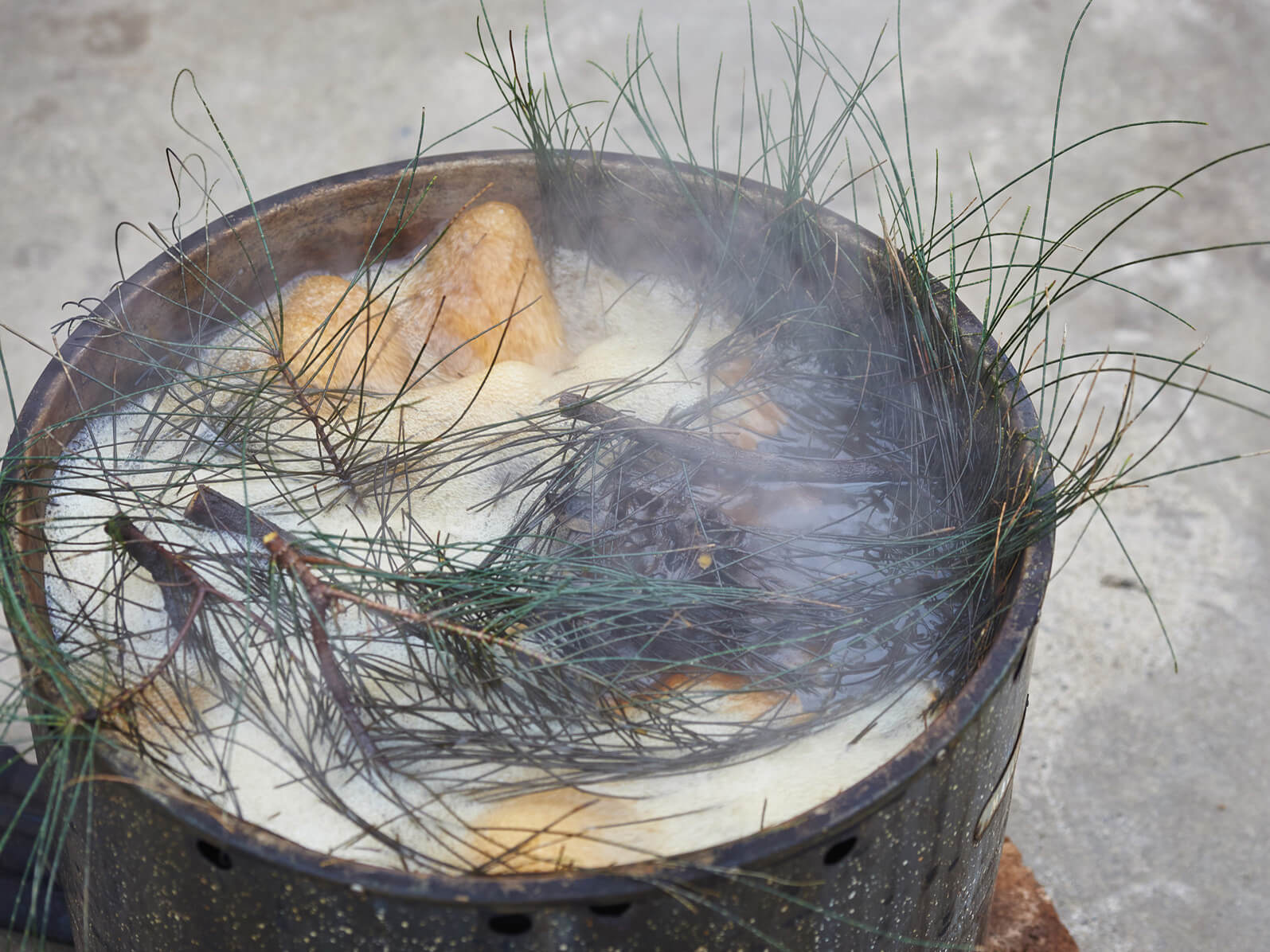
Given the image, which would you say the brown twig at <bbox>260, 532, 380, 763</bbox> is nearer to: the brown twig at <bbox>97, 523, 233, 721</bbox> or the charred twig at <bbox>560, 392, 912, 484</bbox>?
the brown twig at <bbox>97, 523, 233, 721</bbox>

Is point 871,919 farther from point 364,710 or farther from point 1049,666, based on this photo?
point 1049,666

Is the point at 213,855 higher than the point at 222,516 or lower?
lower

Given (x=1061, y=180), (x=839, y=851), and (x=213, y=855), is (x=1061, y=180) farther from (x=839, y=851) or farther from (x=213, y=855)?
(x=213, y=855)

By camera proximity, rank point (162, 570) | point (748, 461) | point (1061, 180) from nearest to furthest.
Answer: point (162, 570), point (748, 461), point (1061, 180)

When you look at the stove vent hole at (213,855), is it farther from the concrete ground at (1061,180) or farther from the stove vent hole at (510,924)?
the concrete ground at (1061,180)

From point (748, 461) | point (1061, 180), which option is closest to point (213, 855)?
point (748, 461)
